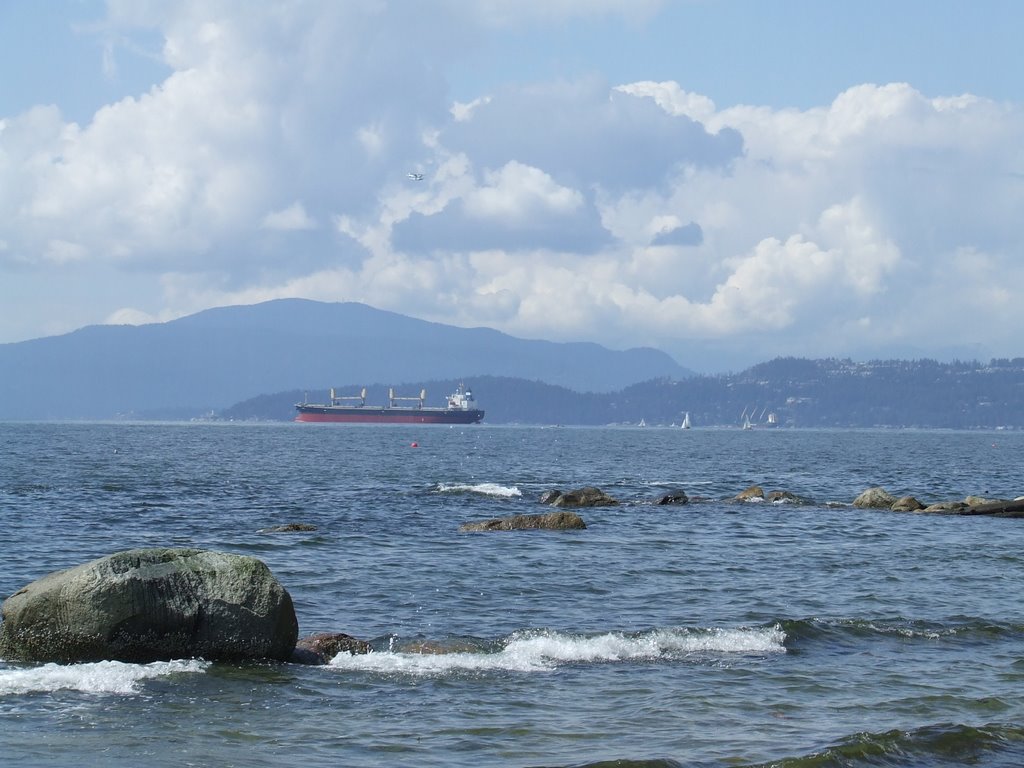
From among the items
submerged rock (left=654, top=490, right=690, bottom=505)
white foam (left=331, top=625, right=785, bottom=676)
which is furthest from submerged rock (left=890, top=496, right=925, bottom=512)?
white foam (left=331, top=625, right=785, bottom=676)

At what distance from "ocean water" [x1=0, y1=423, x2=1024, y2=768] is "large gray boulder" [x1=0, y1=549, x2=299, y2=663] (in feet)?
1.19

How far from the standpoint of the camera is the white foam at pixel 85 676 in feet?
48.4

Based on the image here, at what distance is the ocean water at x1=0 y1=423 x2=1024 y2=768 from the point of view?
1307cm

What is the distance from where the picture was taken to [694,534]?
34406mm

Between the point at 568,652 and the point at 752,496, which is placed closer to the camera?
the point at 568,652

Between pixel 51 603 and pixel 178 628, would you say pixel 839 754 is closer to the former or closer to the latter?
pixel 178 628

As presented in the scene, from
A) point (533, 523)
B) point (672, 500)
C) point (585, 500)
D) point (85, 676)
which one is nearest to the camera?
point (85, 676)

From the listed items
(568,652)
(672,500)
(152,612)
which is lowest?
(568,652)

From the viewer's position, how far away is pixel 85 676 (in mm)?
15117

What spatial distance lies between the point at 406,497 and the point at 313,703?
3461 centimetres

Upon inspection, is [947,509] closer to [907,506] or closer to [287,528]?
[907,506]

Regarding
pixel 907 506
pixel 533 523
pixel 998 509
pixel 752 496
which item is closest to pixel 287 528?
pixel 533 523

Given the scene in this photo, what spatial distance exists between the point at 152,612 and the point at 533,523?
20.4 m

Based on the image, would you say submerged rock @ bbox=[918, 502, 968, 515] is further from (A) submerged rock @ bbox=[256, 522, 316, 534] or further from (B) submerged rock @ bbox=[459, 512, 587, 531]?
(A) submerged rock @ bbox=[256, 522, 316, 534]
